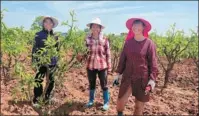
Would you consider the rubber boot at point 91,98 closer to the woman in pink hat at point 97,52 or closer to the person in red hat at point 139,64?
the woman in pink hat at point 97,52

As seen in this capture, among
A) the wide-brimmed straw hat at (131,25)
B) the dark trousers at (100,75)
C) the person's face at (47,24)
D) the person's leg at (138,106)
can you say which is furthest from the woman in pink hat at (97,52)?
the person's leg at (138,106)

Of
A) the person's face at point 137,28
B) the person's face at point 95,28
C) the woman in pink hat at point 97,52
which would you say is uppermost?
the person's face at point 95,28

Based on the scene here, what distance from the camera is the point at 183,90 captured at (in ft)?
34.0

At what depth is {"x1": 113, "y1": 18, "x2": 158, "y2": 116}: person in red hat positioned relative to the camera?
5133 mm

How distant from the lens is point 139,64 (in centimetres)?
516

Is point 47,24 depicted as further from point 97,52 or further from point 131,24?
point 131,24

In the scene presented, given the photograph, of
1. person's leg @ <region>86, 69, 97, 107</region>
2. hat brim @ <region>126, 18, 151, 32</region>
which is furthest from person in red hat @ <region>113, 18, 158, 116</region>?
person's leg @ <region>86, 69, 97, 107</region>

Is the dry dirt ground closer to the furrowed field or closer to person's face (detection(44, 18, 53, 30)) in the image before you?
the furrowed field

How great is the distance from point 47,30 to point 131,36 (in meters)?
1.54

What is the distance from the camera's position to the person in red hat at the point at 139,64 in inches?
202

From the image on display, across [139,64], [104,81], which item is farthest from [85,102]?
[139,64]

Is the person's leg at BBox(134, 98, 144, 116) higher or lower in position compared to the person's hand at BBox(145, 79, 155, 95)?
lower

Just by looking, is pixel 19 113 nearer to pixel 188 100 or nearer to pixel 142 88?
pixel 142 88

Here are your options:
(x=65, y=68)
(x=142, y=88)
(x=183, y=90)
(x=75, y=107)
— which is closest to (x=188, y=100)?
(x=183, y=90)
